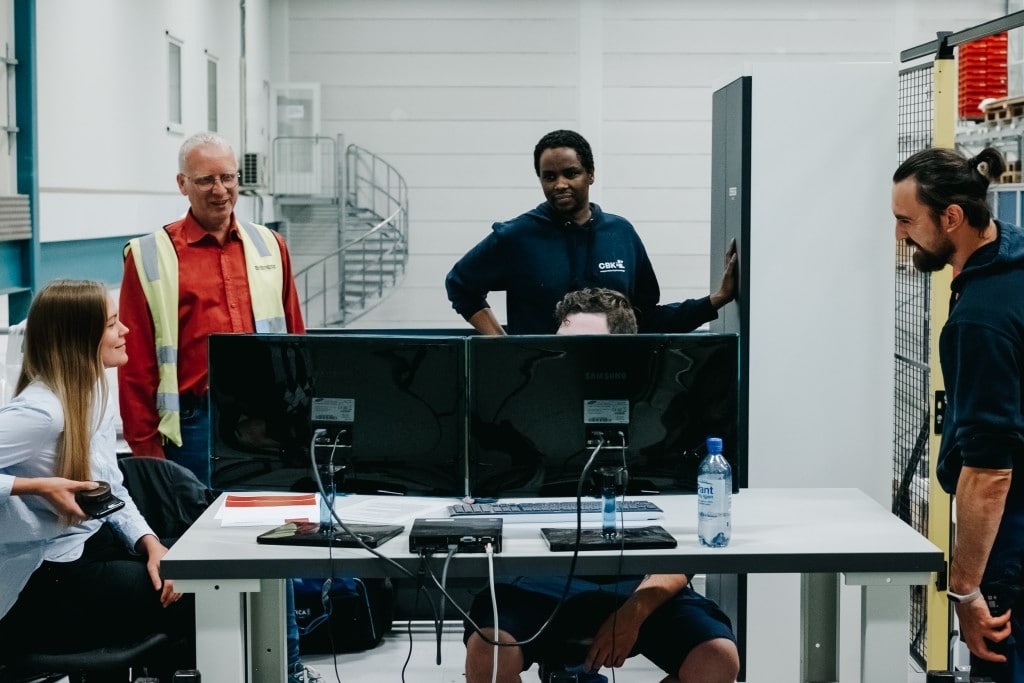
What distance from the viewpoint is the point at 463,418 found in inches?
97.4

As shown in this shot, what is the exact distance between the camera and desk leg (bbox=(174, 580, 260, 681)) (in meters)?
2.30

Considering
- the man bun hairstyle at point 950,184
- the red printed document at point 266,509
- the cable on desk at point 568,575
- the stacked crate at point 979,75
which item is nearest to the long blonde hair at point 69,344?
the red printed document at point 266,509

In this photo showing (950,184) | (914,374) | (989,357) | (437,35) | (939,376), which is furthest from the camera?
(437,35)

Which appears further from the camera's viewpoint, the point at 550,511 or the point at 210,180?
the point at 210,180

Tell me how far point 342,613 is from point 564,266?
1398 mm

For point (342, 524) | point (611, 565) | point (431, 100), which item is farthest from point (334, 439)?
point (431, 100)

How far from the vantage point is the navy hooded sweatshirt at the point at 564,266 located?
3682 mm

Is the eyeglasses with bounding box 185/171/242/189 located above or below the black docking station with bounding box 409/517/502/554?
above

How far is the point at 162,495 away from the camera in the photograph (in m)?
2.97

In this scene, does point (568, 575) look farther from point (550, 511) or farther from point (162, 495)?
point (162, 495)

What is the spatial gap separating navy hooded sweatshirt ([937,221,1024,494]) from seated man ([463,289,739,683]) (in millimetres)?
755

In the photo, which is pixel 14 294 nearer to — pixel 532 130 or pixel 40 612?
pixel 40 612

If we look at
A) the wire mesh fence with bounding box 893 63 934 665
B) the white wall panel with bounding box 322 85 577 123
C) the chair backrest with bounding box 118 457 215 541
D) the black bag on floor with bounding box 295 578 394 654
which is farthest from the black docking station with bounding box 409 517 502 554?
the white wall panel with bounding box 322 85 577 123

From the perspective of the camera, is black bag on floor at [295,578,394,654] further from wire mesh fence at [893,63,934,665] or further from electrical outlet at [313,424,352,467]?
wire mesh fence at [893,63,934,665]
